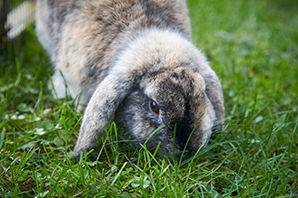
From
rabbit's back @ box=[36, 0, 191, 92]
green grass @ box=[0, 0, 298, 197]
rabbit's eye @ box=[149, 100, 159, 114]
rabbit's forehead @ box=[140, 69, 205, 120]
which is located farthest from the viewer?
rabbit's back @ box=[36, 0, 191, 92]

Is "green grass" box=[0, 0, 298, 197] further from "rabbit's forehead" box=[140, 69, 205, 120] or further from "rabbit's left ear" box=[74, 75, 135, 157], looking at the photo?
"rabbit's forehead" box=[140, 69, 205, 120]

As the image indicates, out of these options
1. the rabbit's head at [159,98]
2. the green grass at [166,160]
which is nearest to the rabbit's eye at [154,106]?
the rabbit's head at [159,98]

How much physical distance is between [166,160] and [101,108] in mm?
683

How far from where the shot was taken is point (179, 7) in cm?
285

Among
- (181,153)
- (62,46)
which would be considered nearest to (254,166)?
(181,153)

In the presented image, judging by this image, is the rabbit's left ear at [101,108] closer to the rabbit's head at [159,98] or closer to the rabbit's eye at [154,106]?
the rabbit's head at [159,98]

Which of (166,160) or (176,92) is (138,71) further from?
(166,160)

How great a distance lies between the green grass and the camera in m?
1.79

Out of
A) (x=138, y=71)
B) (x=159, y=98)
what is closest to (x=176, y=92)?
(x=159, y=98)

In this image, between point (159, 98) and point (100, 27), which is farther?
point (100, 27)

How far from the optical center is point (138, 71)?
2182 mm

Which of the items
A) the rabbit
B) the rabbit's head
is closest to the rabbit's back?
the rabbit

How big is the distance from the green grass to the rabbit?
0.57 ft

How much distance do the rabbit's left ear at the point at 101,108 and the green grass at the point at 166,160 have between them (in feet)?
0.39
